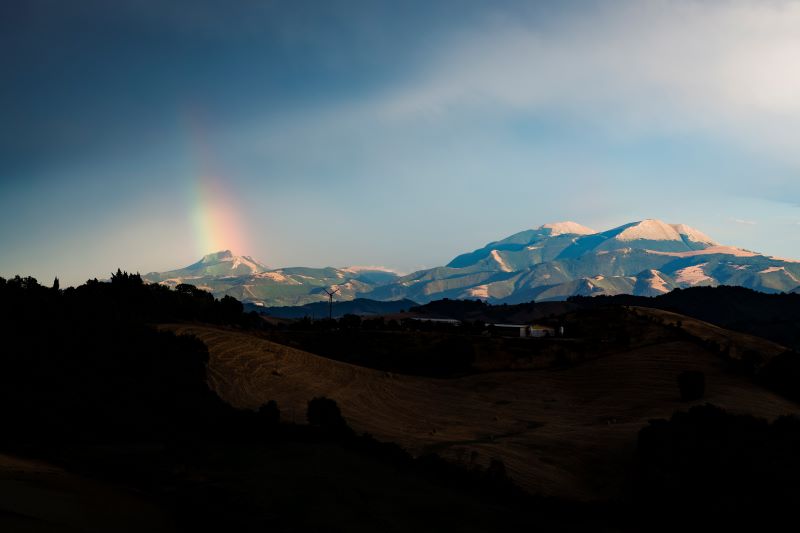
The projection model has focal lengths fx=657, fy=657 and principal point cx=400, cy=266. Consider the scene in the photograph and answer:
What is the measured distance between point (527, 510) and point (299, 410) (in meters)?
55.9

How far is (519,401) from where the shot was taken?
352 feet

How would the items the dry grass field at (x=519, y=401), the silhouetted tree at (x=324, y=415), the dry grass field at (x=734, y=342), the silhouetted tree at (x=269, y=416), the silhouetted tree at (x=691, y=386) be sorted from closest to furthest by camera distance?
the silhouetted tree at (x=269, y=416) → the silhouetted tree at (x=324, y=415) → the dry grass field at (x=519, y=401) → the silhouetted tree at (x=691, y=386) → the dry grass field at (x=734, y=342)

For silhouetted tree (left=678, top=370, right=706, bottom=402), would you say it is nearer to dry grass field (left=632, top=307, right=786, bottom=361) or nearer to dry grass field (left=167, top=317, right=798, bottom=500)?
dry grass field (left=167, top=317, right=798, bottom=500)

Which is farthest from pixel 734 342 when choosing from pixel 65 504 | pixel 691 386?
pixel 65 504

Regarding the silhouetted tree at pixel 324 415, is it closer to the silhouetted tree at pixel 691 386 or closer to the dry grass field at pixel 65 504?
the dry grass field at pixel 65 504

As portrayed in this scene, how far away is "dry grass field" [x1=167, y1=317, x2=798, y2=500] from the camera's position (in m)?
64.3

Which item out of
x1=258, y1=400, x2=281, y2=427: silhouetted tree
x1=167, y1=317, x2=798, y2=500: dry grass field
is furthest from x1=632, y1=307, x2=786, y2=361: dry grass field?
x1=258, y1=400, x2=281, y2=427: silhouetted tree

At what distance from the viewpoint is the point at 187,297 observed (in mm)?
181875

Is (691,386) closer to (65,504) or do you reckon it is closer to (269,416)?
(269,416)

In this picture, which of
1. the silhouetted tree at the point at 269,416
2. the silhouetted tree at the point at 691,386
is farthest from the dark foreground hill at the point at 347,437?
the silhouetted tree at the point at 691,386

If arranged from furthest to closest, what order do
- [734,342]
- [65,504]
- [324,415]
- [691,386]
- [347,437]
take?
[734,342] < [691,386] < [324,415] < [347,437] < [65,504]

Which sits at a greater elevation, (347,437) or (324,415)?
(324,415)

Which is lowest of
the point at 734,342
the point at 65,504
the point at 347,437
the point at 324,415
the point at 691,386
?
the point at 691,386

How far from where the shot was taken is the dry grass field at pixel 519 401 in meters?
64.3
